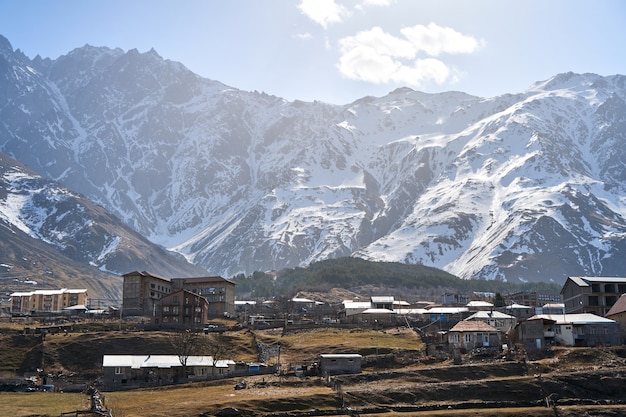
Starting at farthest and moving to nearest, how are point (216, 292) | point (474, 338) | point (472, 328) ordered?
point (216, 292) → point (472, 328) → point (474, 338)

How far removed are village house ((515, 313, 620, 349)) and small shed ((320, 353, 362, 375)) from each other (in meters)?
23.3

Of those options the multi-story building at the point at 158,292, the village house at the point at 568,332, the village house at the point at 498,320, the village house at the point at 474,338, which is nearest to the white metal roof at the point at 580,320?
the village house at the point at 568,332

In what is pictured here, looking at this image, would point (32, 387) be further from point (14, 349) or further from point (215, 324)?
point (215, 324)

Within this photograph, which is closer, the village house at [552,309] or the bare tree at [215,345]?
the bare tree at [215,345]

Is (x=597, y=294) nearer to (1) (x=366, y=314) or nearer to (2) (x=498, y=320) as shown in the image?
(2) (x=498, y=320)

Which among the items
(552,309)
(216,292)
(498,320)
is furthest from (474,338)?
(552,309)

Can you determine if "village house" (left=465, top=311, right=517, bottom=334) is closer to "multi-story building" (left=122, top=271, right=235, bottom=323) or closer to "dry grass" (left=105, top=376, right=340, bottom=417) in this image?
"dry grass" (left=105, top=376, right=340, bottom=417)

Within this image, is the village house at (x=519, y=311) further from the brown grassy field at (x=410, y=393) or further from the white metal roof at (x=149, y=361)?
the white metal roof at (x=149, y=361)

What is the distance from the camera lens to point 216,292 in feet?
567

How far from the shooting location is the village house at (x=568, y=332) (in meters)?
109

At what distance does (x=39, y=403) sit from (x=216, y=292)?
8803 centimetres

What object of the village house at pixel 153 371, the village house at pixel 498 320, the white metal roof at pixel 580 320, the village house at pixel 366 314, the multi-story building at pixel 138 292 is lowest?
the village house at pixel 153 371

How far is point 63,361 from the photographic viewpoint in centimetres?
11269

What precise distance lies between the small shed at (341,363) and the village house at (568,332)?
23.3 m
